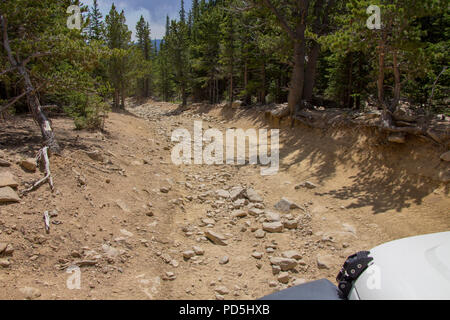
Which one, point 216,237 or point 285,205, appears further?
point 285,205

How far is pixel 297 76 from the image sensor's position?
14062mm

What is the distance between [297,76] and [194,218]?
34.2ft

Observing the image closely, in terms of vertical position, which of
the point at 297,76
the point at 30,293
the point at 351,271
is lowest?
the point at 30,293

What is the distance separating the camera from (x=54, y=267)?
4.07m

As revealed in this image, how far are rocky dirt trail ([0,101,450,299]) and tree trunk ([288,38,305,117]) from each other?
200 inches

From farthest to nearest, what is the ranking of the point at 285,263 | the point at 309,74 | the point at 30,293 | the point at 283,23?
1. the point at 309,74
2. the point at 283,23
3. the point at 285,263
4. the point at 30,293

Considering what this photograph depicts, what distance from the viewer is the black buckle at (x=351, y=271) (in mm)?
2254

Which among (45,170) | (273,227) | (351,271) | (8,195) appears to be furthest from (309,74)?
(351,271)

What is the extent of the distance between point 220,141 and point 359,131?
759 cm

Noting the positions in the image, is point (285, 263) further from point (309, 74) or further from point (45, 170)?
point (309, 74)

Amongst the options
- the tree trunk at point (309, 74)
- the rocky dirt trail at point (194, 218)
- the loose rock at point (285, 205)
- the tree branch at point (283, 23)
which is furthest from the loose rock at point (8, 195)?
the tree trunk at point (309, 74)

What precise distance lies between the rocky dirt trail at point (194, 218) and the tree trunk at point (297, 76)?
507cm

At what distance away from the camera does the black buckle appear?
225 centimetres

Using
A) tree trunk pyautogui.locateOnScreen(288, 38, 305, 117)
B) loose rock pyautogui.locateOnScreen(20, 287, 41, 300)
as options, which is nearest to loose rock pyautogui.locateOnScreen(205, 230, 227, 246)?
loose rock pyautogui.locateOnScreen(20, 287, 41, 300)
